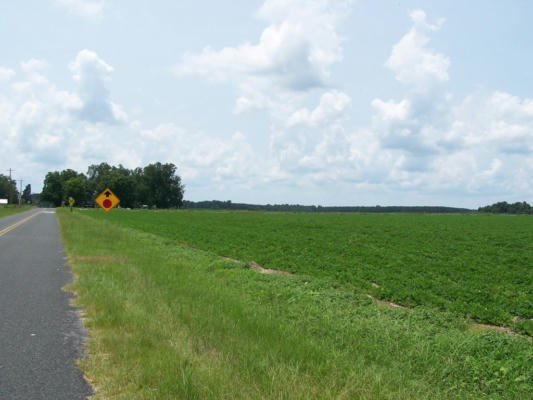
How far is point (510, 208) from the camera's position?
6737 inches

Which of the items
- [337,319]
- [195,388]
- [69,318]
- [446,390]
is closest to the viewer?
[195,388]

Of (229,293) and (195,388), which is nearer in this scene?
(195,388)

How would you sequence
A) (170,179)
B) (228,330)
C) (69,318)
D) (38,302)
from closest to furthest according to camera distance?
(228,330) → (69,318) → (38,302) → (170,179)

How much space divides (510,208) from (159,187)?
130551mm

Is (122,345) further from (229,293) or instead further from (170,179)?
(170,179)

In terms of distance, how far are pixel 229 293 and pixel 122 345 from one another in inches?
151

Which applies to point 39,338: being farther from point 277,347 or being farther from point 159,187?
point 159,187

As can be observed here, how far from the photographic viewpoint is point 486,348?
6281mm

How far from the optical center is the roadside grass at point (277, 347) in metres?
4.26

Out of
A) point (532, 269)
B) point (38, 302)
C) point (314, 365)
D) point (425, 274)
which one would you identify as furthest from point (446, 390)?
point (532, 269)

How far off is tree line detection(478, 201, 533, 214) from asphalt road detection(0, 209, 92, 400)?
18089 centimetres

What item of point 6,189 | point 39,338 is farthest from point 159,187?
point 39,338

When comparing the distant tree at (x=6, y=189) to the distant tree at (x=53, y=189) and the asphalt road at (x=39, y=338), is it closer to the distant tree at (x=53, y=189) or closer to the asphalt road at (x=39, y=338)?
the distant tree at (x=53, y=189)

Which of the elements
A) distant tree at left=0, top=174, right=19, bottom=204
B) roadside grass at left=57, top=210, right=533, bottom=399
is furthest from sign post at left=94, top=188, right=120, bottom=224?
distant tree at left=0, top=174, right=19, bottom=204
